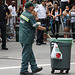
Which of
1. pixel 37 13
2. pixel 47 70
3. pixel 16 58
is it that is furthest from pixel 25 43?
pixel 37 13

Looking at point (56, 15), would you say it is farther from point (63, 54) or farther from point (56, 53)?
point (56, 53)

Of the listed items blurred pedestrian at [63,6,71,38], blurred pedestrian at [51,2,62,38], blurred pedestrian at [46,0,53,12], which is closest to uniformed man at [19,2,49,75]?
blurred pedestrian at [51,2,62,38]

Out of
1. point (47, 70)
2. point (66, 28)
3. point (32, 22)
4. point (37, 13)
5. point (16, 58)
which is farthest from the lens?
point (66, 28)

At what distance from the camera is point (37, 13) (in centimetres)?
1939

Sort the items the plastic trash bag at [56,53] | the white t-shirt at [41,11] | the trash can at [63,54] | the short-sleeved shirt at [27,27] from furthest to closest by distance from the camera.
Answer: the white t-shirt at [41,11]
the trash can at [63,54]
the plastic trash bag at [56,53]
the short-sleeved shirt at [27,27]

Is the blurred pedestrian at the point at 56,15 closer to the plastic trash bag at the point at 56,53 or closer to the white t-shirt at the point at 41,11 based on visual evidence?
the white t-shirt at the point at 41,11

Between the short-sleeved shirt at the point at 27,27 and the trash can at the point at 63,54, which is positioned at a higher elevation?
the short-sleeved shirt at the point at 27,27

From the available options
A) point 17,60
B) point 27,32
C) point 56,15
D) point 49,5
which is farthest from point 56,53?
point 49,5

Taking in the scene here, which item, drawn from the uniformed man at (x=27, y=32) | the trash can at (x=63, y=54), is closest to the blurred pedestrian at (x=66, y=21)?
the trash can at (x=63, y=54)

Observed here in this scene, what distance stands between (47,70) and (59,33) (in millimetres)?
9655

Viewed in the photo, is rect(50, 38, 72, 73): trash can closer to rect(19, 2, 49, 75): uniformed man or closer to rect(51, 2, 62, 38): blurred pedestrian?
rect(19, 2, 49, 75): uniformed man

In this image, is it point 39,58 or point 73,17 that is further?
point 73,17

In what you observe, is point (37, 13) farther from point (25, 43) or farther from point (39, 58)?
point (25, 43)

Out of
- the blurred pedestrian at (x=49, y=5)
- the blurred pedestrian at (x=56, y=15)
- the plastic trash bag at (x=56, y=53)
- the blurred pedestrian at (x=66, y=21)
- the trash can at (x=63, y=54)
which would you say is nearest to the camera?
the plastic trash bag at (x=56, y=53)
